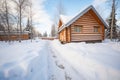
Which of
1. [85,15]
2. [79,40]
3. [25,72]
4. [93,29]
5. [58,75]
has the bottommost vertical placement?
[58,75]

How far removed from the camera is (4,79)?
349 cm

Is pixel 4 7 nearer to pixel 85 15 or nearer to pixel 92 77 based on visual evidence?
pixel 85 15

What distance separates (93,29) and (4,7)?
72.4ft

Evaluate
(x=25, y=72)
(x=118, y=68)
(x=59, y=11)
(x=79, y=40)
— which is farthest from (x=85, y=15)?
(x=59, y=11)

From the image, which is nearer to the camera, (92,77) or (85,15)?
(92,77)

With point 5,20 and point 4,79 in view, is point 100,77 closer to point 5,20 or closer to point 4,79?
point 4,79

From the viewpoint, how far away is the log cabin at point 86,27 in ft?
42.9

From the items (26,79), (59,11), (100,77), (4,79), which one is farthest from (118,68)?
(59,11)

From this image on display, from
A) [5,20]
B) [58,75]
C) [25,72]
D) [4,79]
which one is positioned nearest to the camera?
[4,79]

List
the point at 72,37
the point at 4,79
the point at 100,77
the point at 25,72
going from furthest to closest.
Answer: the point at 72,37
the point at 25,72
the point at 100,77
the point at 4,79

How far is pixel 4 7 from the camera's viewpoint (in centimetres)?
2325

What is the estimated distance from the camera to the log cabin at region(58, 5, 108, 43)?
13.1 meters

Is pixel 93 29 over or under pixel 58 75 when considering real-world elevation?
over

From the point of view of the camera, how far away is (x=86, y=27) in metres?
13.7
